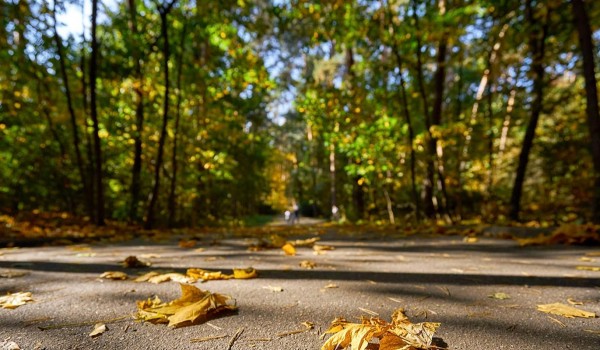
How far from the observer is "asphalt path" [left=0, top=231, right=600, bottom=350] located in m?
1.26

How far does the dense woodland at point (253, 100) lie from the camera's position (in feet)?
22.8

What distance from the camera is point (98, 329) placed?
1.34 m

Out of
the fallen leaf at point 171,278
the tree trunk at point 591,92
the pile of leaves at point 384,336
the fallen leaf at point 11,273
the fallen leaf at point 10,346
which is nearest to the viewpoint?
the pile of leaves at point 384,336

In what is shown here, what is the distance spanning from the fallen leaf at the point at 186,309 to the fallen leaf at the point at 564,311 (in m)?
1.57

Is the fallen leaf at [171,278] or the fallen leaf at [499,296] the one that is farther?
the fallen leaf at [171,278]

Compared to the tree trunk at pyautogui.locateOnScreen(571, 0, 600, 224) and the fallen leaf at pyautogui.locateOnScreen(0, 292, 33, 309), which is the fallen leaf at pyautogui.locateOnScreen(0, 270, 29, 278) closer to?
the fallen leaf at pyautogui.locateOnScreen(0, 292, 33, 309)

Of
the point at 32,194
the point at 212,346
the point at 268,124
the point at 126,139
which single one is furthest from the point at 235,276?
the point at 268,124

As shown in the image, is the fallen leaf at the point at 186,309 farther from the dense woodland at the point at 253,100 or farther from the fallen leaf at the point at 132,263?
the dense woodland at the point at 253,100

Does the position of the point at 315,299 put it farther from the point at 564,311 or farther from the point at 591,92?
the point at 591,92

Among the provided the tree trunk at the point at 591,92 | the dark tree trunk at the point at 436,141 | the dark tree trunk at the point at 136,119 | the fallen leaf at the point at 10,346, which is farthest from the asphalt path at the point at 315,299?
the dark tree trunk at the point at 136,119

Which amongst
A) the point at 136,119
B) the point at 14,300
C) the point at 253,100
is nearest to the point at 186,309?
the point at 14,300

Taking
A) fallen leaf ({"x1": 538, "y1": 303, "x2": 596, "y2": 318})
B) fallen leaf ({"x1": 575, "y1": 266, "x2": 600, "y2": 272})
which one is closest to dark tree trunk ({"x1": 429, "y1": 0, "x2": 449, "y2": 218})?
fallen leaf ({"x1": 575, "y1": 266, "x2": 600, "y2": 272})

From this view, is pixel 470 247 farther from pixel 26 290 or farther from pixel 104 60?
pixel 104 60

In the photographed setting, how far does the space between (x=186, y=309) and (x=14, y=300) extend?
1.06 meters
